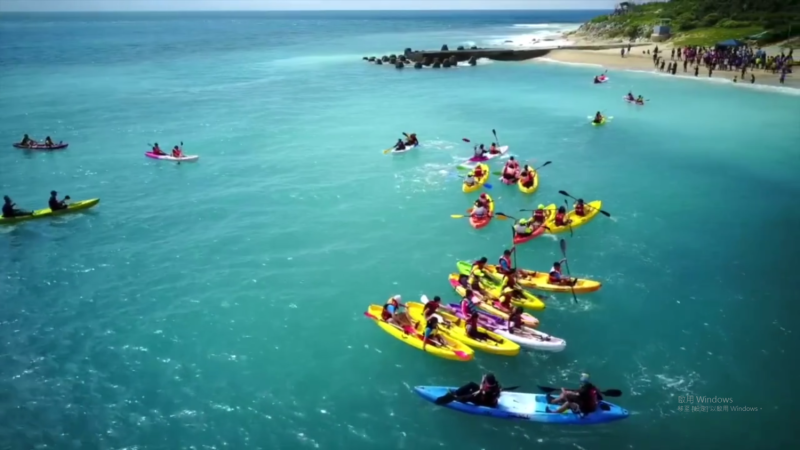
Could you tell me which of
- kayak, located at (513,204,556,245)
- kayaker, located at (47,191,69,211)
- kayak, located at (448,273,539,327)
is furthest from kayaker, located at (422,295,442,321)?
kayaker, located at (47,191,69,211)

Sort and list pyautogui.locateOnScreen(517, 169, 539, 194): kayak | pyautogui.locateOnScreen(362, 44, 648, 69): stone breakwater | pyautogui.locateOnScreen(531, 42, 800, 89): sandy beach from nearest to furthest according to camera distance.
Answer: pyautogui.locateOnScreen(517, 169, 539, 194): kayak → pyautogui.locateOnScreen(531, 42, 800, 89): sandy beach → pyautogui.locateOnScreen(362, 44, 648, 69): stone breakwater

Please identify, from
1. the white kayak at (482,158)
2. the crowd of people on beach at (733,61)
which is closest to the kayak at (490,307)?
the white kayak at (482,158)

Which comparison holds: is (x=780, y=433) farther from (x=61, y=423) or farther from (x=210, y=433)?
(x=61, y=423)

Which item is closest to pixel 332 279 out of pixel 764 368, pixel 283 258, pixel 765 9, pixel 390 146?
pixel 283 258

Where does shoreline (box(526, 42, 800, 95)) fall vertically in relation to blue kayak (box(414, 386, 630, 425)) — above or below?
above

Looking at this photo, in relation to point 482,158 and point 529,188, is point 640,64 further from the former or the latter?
point 529,188

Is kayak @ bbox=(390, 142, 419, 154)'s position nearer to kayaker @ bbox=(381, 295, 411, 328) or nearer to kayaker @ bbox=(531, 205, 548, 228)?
kayaker @ bbox=(531, 205, 548, 228)
